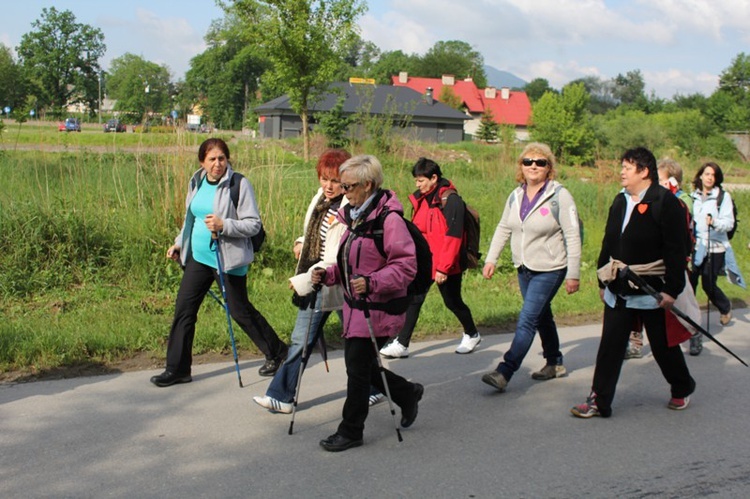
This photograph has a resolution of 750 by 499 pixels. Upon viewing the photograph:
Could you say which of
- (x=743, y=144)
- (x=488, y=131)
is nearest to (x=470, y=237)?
(x=743, y=144)

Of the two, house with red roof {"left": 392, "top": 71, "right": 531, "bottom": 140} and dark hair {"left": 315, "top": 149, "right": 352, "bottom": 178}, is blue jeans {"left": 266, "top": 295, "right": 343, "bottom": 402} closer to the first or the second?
dark hair {"left": 315, "top": 149, "right": 352, "bottom": 178}

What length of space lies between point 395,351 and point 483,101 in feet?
322

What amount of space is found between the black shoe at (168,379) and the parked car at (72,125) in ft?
19.5

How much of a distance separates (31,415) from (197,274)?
157 cm

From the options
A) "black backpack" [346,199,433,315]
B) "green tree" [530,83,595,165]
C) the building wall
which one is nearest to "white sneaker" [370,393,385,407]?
"black backpack" [346,199,433,315]

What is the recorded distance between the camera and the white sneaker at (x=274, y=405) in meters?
5.55

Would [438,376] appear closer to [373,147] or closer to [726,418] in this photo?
[726,418]

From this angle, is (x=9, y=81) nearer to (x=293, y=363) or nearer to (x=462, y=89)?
(x=293, y=363)

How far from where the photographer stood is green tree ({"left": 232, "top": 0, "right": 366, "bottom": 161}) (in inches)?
1000

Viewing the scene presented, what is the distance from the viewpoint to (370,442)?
512 cm

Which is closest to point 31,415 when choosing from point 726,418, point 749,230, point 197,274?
point 197,274

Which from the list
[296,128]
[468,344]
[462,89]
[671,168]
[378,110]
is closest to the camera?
[468,344]

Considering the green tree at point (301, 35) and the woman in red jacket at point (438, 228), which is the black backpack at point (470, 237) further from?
the green tree at point (301, 35)

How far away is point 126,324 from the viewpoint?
7.52 m
